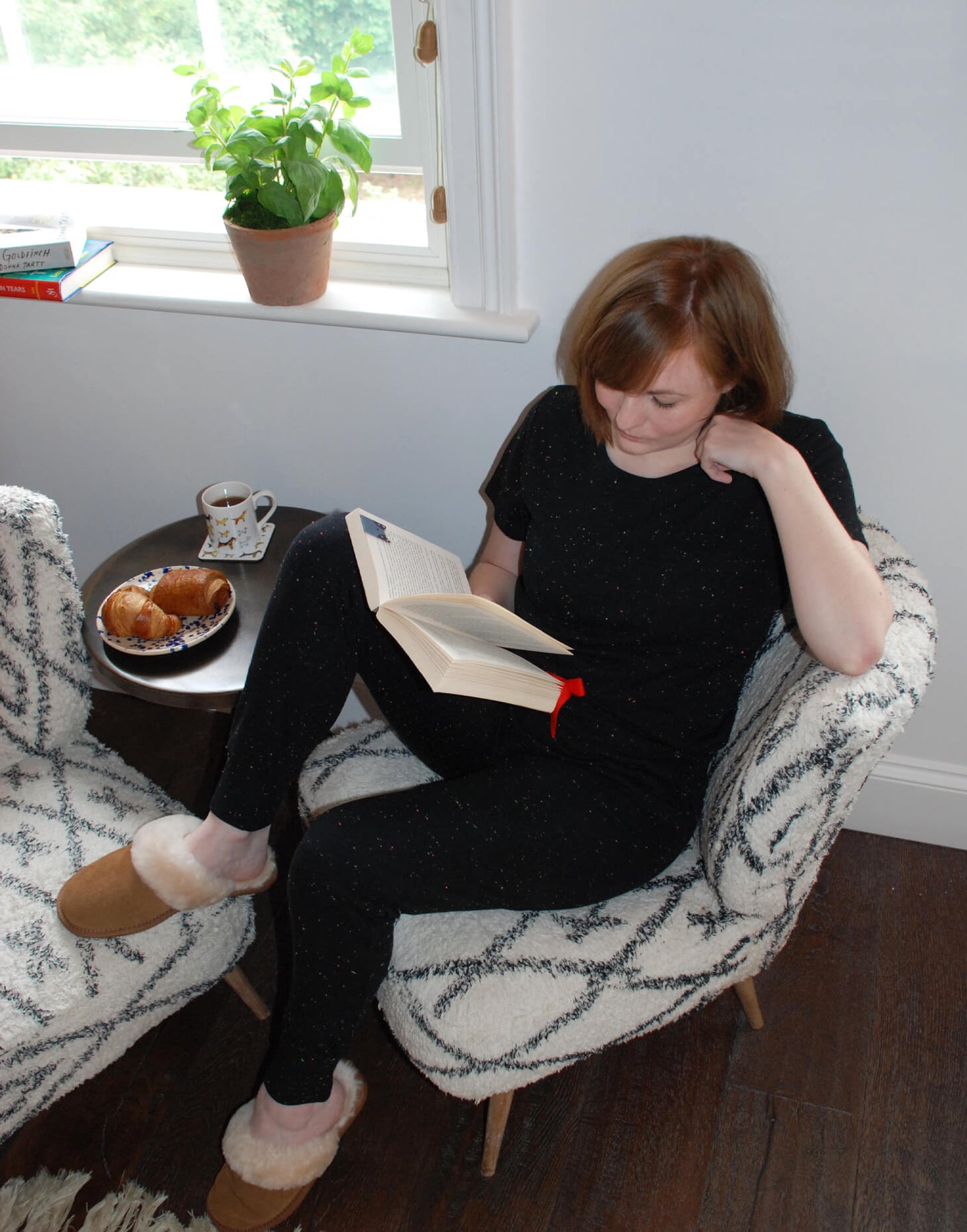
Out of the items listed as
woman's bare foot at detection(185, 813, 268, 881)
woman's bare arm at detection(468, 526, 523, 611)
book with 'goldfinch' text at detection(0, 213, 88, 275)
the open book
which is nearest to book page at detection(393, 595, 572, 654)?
the open book

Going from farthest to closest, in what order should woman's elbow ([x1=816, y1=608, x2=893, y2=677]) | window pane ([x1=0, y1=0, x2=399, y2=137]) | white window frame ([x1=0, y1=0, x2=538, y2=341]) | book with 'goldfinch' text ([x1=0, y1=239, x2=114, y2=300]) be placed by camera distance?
book with 'goldfinch' text ([x1=0, y1=239, x2=114, y2=300]), window pane ([x1=0, y1=0, x2=399, y2=137]), white window frame ([x1=0, y1=0, x2=538, y2=341]), woman's elbow ([x1=816, y1=608, x2=893, y2=677])

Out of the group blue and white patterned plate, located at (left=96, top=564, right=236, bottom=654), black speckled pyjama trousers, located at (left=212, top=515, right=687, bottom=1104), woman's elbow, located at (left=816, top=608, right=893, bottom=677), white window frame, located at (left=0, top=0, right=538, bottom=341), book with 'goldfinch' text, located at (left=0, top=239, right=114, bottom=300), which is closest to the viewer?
woman's elbow, located at (left=816, top=608, right=893, bottom=677)

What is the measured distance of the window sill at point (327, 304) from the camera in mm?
1354

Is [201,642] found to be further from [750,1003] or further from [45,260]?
[750,1003]

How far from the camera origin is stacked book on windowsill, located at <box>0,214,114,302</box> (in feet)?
4.87

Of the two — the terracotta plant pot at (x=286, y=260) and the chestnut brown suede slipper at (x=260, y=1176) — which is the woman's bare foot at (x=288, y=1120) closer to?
the chestnut brown suede slipper at (x=260, y=1176)

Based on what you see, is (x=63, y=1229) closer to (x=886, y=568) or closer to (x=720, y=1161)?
(x=720, y=1161)

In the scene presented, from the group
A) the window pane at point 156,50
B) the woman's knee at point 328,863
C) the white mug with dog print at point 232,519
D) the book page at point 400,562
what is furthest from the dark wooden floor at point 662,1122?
the window pane at point 156,50

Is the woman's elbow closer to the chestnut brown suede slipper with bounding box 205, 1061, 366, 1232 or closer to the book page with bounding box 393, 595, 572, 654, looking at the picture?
the book page with bounding box 393, 595, 572, 654

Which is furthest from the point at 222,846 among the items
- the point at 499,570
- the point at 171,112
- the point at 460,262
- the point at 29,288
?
the point at 171,112

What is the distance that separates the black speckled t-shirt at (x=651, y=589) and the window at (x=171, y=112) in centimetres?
51

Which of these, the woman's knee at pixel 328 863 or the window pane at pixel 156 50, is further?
the window pane at pixel 156 50

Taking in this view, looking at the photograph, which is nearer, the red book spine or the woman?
the woman

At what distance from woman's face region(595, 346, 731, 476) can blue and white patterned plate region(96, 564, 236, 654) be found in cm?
61
